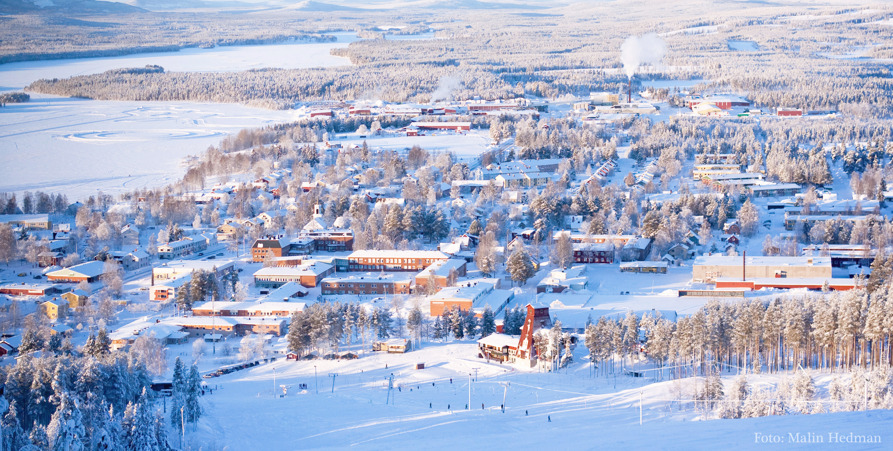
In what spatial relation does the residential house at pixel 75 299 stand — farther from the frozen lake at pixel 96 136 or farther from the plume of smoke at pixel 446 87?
the plume of smoke at pixel 446 87

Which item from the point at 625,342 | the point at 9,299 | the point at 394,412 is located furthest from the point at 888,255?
the point at 9,299

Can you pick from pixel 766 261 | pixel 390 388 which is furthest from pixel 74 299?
pixel 766 261

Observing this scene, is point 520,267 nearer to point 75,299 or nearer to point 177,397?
point 75,299

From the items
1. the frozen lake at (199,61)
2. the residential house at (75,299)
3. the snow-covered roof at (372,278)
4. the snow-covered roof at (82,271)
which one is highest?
the frozen lake at (199,61)

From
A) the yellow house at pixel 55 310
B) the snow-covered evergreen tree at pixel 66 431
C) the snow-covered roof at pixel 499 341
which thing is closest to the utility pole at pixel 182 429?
the snow-covered evergreen tree at pixel 66 431

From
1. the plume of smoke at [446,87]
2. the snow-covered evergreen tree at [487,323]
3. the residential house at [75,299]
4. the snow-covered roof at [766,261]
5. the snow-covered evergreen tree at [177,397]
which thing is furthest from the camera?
the plume of smoke at [446,87]

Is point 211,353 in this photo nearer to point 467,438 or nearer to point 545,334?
point 545,334

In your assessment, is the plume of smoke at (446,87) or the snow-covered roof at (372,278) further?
the plume of smoke at (446,87)
